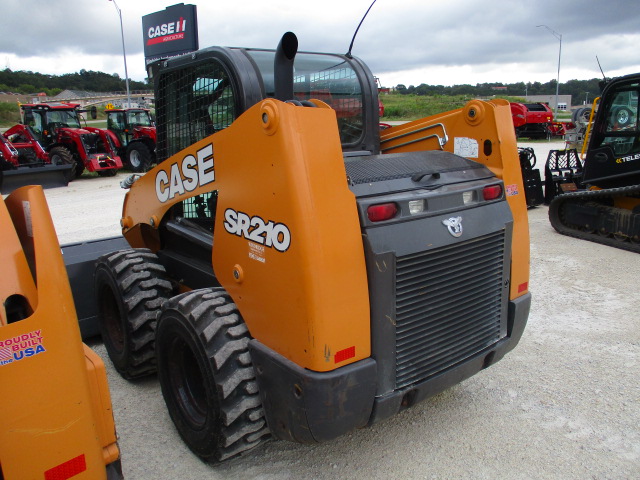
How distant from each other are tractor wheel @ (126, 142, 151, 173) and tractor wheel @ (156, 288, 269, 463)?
1424 centimetres

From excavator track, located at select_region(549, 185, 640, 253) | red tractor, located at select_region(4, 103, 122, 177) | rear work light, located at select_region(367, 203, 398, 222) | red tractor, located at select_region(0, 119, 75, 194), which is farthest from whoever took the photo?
red tractor, located at select_region(4, 103, 122, 177)

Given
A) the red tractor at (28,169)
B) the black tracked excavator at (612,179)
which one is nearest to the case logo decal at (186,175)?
the black tracked excavator at (612,179)

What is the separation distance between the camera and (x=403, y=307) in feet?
7.90

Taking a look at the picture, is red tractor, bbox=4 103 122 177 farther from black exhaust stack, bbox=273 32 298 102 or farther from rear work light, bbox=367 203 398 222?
rear work light, bbox=367 203 398 222

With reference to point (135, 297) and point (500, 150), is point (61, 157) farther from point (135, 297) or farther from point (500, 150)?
point (500, 150)

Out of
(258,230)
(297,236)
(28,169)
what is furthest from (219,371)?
(28,169)

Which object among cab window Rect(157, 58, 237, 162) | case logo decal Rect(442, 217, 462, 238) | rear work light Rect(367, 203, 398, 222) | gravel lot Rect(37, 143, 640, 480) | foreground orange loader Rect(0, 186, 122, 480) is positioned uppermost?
cab window Rect(157, 58, 237, 162)

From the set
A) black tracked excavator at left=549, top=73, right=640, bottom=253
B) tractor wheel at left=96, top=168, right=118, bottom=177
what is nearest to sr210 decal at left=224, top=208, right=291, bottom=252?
black tracked excavator at left=549, top=73, right=640, bottom=253

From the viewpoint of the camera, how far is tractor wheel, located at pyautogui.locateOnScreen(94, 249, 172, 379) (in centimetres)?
332

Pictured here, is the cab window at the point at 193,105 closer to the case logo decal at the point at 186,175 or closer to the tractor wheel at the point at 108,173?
the case logo decal at the point at 186,175

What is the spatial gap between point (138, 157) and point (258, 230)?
15137 millimetres

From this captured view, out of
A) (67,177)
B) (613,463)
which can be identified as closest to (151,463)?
(613,463)

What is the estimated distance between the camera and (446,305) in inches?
102

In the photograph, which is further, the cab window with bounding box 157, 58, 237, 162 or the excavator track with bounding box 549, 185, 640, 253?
the excavator track with bounding box 549, 185, 640, 253
